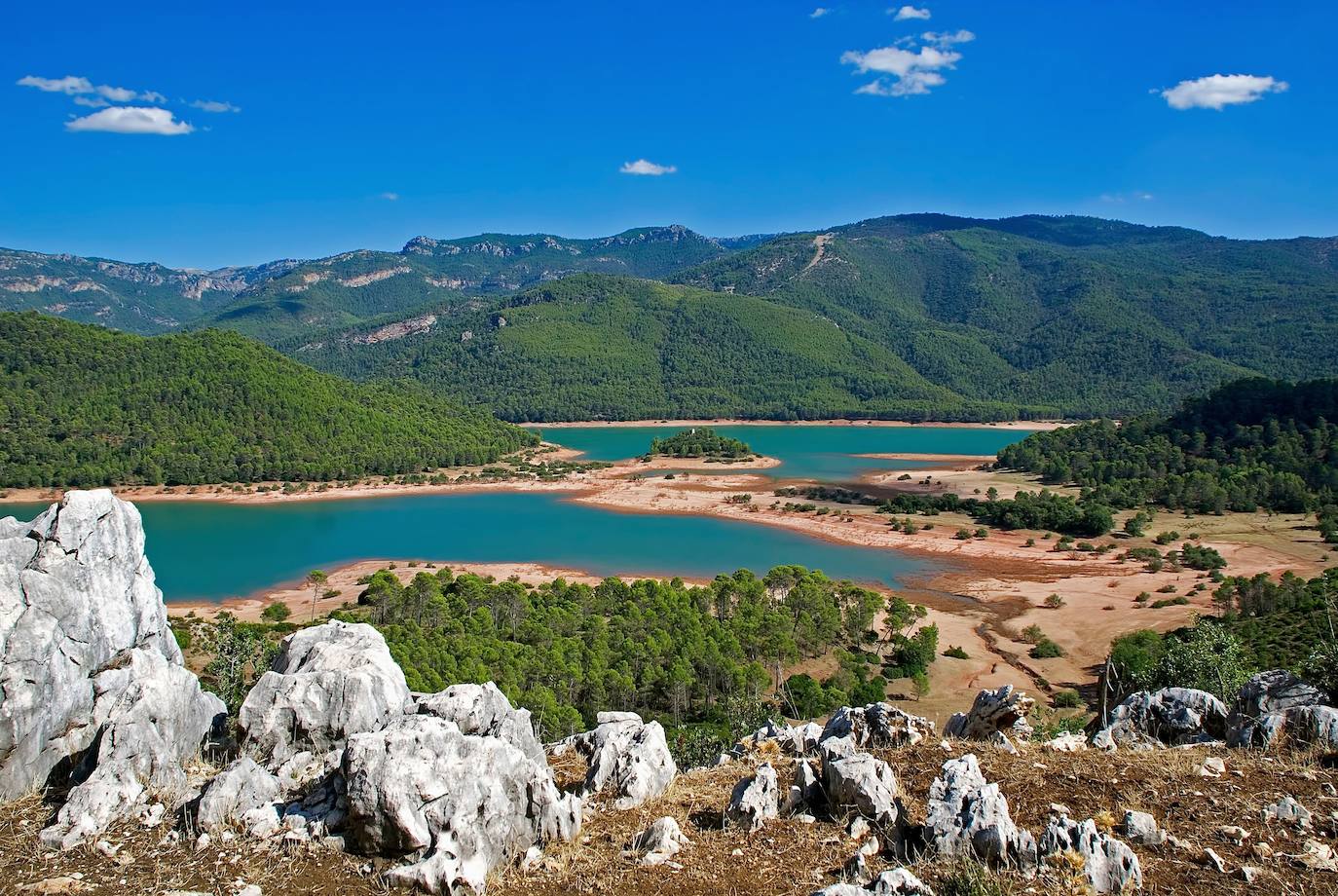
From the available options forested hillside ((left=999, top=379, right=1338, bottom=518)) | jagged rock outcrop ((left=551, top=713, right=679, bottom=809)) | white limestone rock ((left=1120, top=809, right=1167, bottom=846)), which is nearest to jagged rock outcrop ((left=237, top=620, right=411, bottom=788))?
jagged rock outcrop ((left=551, top=713, right=679, bottom=809))

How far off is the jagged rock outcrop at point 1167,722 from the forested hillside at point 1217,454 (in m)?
64.0

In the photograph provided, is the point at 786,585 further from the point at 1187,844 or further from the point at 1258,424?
the point at 1258,424

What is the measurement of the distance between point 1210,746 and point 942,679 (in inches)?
950

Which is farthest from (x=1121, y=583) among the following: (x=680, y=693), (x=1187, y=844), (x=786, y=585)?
(x=1187, y=844)

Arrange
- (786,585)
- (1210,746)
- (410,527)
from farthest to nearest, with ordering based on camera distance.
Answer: (410,527)
(786,585)
(1210,746)

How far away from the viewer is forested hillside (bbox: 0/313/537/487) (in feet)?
270

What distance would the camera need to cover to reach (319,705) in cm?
944

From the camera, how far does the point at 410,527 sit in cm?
6669

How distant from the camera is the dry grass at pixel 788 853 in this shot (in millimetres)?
6168

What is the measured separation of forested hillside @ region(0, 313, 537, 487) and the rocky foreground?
8403cm

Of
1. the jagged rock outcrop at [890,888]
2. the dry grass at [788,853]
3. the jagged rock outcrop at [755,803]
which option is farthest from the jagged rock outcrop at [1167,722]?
the jagged rock outcrop at [890,888]

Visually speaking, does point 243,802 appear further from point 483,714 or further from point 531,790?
point 531,790

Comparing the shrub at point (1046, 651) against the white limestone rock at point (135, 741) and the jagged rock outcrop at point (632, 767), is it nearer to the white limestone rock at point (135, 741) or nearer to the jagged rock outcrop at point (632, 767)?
the jagged rock outcrop at point (632, 767)

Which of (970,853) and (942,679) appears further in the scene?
(942,679)
